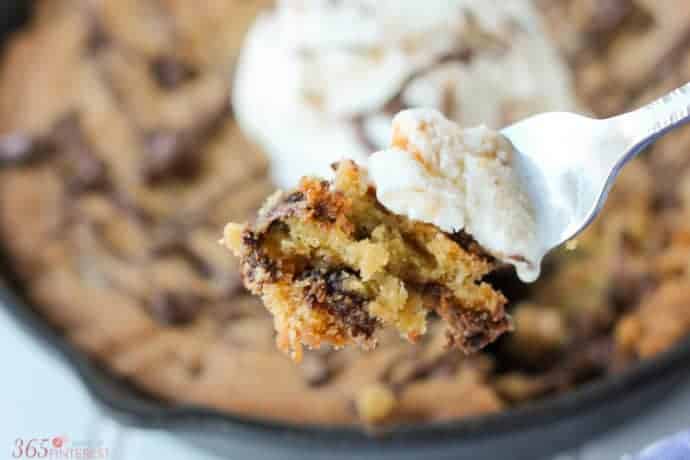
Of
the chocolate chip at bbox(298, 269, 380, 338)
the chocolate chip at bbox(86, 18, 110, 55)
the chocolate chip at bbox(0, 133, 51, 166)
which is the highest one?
the chocolate chip at bbox(86, 18, 110, 55)

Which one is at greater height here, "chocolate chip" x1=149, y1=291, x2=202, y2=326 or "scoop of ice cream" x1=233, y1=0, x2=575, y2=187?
"scoop of ice cream" x1=233, y1=0, x2=575, y2=187

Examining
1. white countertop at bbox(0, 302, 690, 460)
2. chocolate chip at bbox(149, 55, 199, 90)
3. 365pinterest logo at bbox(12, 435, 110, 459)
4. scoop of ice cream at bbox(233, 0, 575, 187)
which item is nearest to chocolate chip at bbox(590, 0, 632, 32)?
scoop of ice cream at bbox(233, 0, 575, 187)

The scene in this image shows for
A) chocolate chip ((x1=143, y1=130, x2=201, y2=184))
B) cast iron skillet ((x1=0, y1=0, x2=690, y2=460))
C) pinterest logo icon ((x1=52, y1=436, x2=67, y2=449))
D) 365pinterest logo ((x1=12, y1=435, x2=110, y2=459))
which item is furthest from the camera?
chocolate chip ((x1=143, y1=130, x2=201, y2=184))

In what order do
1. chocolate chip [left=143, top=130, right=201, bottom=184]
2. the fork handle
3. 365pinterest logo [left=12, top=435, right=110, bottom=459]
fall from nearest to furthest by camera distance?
Result: 1. the fork handle
2. 365pinterest logo [left=12, top=435, right=110, bottom=459]
3. chocolate chip [left=143, top=130, right=201, bottom=184]

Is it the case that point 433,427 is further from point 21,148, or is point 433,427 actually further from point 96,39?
point 96,39

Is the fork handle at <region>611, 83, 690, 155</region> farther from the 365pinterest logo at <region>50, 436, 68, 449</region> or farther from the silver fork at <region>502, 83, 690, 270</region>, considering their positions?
the 365pinterest logo at <region>50, 436, 68, 449</region>

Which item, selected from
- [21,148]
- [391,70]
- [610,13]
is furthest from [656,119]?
[21,148]

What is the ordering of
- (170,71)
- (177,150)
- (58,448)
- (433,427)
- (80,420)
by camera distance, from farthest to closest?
(170,71), (177,150), (80,420), (58,448), (433,427)
